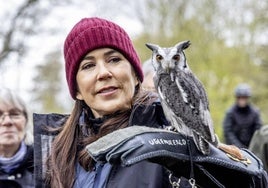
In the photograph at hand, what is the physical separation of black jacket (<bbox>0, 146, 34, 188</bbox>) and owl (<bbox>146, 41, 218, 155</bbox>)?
173cm

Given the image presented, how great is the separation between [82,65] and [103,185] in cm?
60

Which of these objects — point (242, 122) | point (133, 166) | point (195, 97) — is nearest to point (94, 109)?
point (133, 166)

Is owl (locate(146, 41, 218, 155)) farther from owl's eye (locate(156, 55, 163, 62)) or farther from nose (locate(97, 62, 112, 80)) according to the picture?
nose (locate(97, 62, 112, 80))

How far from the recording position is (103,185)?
2.39m

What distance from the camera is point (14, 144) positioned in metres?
4.00

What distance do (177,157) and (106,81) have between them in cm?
67

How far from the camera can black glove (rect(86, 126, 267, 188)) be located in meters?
1.92

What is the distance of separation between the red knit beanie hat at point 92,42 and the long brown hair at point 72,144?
13 cm

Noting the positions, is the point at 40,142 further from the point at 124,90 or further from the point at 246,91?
the point at 246,91

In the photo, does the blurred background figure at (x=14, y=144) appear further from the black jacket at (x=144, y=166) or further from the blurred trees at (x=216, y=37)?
the blurred trees at (x=216, y=37)

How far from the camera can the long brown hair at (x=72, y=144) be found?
8.30 feet

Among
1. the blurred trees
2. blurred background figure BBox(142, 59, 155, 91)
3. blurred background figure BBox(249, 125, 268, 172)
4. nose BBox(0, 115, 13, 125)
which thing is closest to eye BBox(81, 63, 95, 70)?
blurred background figure BBox(142, 59, 155, 91)

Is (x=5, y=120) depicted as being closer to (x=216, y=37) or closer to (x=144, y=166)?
(x=144, y=166)

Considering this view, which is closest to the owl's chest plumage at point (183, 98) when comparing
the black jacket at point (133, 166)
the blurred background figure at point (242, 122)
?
the black jacket at point (133, 166)
